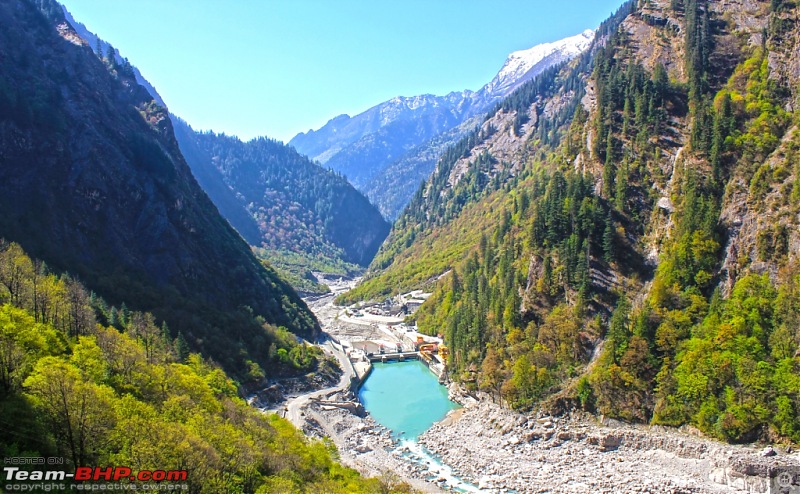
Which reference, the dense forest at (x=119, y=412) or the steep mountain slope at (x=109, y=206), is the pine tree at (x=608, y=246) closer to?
the dense forest at (x=119, y=412)

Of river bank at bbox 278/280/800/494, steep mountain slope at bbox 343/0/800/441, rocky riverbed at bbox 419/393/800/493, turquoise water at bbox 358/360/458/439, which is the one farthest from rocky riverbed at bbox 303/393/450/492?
steep mountain slope at bbox 343/0/800/441

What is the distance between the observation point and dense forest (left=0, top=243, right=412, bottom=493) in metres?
30.4

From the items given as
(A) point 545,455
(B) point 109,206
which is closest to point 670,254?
(A) point 545,455

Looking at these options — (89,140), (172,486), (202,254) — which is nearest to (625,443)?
(172,486)

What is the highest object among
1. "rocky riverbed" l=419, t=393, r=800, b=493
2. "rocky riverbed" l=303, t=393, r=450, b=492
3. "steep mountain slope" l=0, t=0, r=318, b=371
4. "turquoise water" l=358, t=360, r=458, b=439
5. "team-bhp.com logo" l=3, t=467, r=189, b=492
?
"steep mountain slope" l=0, t=0, r=318, b=371

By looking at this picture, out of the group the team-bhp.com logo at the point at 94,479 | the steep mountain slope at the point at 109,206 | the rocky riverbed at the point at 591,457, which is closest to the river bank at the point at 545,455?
the rocky riverbed at the point at 591,457

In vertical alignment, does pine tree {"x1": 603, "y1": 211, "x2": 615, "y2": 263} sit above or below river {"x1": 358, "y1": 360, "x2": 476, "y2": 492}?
above

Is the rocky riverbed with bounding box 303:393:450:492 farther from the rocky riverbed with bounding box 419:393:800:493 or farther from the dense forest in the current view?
the dense forest

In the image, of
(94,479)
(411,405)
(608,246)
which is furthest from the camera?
(411,405)

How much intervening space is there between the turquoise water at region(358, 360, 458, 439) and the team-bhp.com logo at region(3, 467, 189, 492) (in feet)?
144

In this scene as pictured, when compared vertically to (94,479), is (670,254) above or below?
above

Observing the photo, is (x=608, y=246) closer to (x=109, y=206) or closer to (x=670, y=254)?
(x=670, y=254)

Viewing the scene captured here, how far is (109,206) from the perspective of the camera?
92.5 m

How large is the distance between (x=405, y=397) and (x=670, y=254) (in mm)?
44823
